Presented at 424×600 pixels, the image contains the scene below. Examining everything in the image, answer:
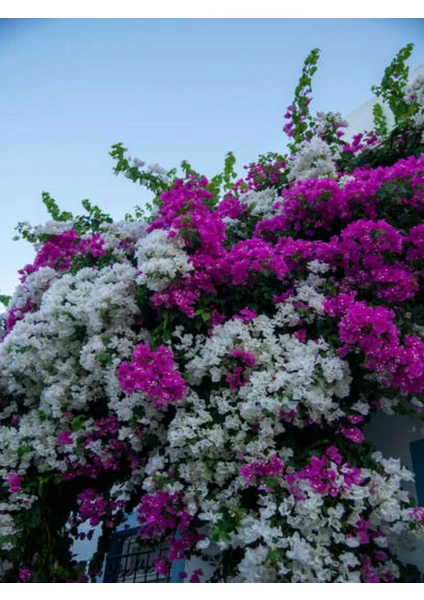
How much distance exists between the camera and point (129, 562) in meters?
4.84

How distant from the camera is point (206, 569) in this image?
11.8ft

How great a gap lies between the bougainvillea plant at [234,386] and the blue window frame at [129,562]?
155 centimetres

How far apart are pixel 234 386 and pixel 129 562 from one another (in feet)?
10.4

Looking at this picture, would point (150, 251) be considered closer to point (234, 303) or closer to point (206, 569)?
point (234, 303)

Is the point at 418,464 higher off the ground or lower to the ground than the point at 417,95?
A: lower

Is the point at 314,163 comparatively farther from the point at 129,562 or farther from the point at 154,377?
the point at 129,562

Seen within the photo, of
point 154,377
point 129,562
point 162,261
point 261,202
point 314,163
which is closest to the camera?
point 154,377

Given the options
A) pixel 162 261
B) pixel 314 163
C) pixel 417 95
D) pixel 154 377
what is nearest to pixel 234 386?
pixel 154 377

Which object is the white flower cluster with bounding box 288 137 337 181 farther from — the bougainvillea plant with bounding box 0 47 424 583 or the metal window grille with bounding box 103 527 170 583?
the metal window grille with bounding box 103 527 170 583

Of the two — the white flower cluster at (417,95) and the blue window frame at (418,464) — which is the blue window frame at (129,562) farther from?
the white flower cluster at (417,95)

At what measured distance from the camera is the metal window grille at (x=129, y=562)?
15.2 ft

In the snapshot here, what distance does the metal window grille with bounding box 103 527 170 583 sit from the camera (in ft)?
15.2
